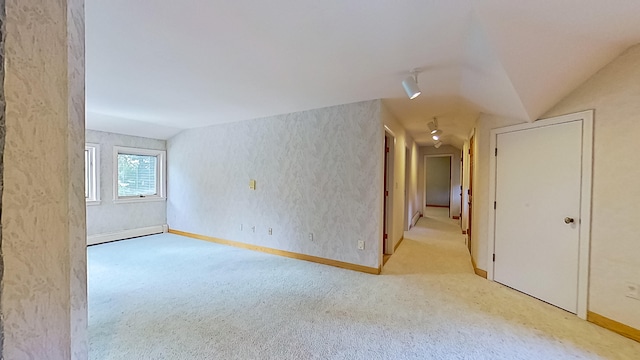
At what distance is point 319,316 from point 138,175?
209 inches

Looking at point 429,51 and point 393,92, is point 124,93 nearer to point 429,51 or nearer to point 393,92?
point 393,92

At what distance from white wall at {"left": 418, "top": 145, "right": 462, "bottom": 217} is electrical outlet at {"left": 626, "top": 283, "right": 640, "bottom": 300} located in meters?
6.30

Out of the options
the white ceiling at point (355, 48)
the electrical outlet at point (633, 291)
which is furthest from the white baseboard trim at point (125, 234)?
A: the electrical outlet at point (633, 291)

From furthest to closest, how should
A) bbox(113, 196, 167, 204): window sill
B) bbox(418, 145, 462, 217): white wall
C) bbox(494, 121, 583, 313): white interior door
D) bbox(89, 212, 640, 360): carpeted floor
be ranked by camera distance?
bbox(418, 145, 462, 217): white wall → bbox(113, 196, 167, 204): window sill → bbox(494, 121, 583, 313): white interior door → bbox(89, 212, 640, 360): carpeted floor

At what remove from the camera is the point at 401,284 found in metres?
3.18

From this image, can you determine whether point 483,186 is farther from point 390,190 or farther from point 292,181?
point 292,181

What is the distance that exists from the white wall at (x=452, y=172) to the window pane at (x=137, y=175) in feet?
23.7

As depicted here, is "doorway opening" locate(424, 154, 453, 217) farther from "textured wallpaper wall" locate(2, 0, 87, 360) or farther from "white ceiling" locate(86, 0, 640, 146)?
"textured wallpaper wall" locate(2, 0, 87, 360)

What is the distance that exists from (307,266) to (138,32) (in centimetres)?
314

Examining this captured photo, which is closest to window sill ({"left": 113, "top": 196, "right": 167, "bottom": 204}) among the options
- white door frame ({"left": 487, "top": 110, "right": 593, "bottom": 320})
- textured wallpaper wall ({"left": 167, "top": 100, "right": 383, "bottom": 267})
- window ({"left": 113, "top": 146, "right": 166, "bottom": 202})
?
window ({"left": 113, "top": 146, "right": 166, "bottom": 202})

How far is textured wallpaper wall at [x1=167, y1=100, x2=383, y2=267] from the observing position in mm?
3596

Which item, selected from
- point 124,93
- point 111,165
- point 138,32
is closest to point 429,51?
point 138,32

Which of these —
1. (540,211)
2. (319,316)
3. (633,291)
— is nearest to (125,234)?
(319,316)

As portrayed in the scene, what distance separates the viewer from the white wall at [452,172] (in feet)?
27.2
